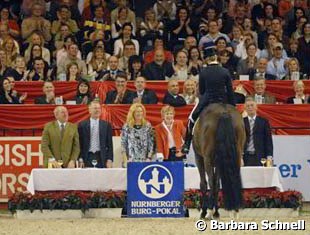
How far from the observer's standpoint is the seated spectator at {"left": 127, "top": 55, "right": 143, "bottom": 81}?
24609mm

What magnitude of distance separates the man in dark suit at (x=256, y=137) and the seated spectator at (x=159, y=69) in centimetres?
317

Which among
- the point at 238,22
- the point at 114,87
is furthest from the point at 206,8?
the point at 114,87

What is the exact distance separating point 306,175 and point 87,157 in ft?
12.7

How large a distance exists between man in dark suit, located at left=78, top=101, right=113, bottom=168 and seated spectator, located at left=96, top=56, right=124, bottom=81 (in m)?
2.71

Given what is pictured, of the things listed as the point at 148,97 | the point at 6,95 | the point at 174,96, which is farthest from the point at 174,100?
the point at 6,95

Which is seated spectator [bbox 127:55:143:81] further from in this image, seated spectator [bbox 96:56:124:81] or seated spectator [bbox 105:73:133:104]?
seated spectator [bbox 105:73:133:104]

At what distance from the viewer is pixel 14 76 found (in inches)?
963

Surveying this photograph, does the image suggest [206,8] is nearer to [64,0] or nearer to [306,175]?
[64,0]

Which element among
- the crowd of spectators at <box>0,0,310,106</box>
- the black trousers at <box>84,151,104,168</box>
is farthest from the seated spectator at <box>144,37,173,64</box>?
the black trousers at <box>84,151,104,168</box>

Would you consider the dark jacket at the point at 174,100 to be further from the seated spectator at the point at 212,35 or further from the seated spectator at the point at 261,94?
the seated spectator at the point at 212,35

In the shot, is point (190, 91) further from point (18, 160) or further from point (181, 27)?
point (181, 27)

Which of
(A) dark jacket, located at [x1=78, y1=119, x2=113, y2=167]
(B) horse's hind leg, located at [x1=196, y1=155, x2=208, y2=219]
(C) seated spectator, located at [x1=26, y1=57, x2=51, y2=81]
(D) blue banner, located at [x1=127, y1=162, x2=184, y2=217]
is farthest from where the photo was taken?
(C) seated spectator, located at [x1=26, y1=57, x2=51, y2=81]

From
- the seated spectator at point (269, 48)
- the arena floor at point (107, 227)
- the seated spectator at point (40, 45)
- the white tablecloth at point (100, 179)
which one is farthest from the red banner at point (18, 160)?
the seated spectator at point (269, 48)

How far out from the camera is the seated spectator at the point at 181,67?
79.7 feet
